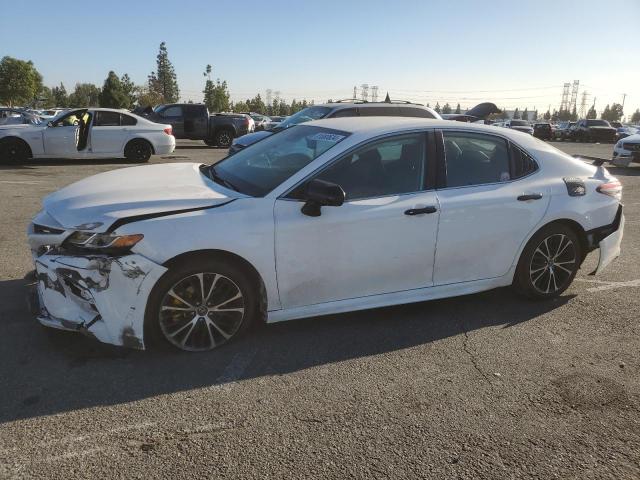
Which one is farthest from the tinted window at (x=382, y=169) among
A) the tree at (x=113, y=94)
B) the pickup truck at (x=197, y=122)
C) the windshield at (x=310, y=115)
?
the tree at (x=113, y=94)

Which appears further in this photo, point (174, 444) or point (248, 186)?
point (248, 186)

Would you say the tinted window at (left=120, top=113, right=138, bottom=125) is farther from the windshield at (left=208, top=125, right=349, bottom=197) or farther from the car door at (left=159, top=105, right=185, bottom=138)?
the windshield at (left=208, top=125, right=349, bottom=197)

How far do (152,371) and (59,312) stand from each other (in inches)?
27.9

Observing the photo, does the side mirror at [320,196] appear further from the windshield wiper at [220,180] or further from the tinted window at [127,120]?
the tinted window at [127,120]

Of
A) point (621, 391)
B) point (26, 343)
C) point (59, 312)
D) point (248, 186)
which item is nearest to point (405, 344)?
point (621, 391)

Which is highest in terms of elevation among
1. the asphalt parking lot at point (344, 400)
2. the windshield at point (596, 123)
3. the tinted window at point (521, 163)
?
the tinted window at point (521, 163)

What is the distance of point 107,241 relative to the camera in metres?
3.29

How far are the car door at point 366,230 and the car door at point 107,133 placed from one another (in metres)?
11.8

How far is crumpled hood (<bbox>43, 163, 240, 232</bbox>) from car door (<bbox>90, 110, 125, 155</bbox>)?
10475 mm

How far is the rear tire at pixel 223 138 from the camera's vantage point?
21.8 m

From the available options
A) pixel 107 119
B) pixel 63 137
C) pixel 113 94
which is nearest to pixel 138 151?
pixel 107 119

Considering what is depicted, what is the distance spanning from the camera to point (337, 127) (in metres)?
4.36

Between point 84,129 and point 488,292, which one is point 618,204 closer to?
point 488,292

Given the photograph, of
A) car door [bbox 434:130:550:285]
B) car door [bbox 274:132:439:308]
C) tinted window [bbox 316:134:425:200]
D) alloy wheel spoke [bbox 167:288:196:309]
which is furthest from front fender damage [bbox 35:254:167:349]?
car door [bbox 434:130:550:285]
